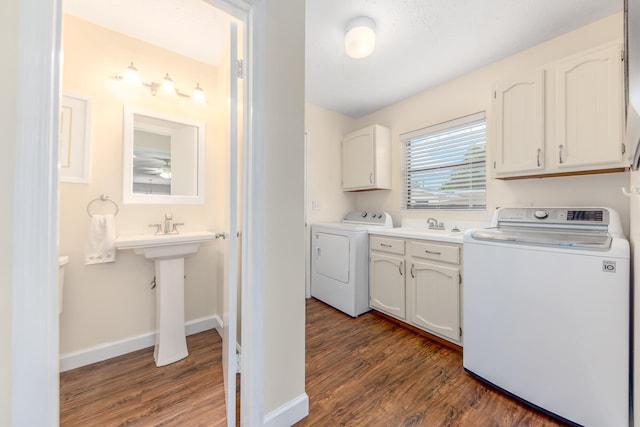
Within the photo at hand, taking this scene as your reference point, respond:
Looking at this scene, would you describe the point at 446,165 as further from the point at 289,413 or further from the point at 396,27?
the point at 289,413

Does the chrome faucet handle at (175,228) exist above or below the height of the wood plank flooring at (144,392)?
above

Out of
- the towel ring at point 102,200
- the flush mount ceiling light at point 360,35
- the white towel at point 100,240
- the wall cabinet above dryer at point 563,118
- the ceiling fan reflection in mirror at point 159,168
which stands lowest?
the white towel at point 100,240

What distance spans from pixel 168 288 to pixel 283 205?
126cm

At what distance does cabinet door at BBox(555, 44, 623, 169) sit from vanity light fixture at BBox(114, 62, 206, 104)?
2689 millimetres

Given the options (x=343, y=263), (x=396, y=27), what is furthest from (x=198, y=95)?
(x=343, y=263)

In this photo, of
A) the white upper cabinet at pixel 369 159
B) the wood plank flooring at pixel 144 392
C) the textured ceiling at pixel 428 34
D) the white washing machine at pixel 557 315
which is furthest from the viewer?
the white upper cabinet at pixel 369 159

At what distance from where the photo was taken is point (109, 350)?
1.77 metres

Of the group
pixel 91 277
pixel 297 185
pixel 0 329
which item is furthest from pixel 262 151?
pixel 91 277

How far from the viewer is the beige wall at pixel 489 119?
1.66 meters

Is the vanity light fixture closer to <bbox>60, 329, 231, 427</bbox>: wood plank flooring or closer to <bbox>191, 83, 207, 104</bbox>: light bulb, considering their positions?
<bbox>191, 83, 207, 104</bbox>: light bulb

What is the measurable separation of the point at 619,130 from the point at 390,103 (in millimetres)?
1982

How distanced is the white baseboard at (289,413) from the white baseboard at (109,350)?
131 cm

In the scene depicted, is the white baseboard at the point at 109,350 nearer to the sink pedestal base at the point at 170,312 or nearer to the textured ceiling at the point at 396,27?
the sink pedestal base at the point at 170,312

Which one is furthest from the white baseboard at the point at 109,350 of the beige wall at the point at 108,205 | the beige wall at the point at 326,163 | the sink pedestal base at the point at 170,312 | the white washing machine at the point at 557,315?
the white washing machine at the point at 557,315
